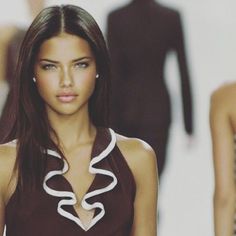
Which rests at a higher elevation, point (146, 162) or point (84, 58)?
point (84, 58)

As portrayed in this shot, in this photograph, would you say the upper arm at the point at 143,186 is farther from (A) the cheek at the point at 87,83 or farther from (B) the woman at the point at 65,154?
(A) the cheek at the point at 87,83

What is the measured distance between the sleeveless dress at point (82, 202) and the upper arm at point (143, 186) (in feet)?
0.05

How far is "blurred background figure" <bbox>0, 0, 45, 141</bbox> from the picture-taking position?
2451mm

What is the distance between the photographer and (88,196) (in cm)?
158

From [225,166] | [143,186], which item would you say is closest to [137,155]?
[143,186]

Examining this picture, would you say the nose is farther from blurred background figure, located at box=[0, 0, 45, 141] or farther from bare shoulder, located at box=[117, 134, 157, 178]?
blurred background figure, located at box=[0, 0, 45, 141]

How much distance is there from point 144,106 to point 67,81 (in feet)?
3.22

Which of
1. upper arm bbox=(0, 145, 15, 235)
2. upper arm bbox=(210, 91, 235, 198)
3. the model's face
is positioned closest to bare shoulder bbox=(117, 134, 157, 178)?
the model's face

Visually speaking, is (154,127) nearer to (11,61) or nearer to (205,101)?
(205,101)

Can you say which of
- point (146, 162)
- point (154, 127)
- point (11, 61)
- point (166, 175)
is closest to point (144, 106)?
point (154, 127)

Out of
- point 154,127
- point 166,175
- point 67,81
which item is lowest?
point 166,175

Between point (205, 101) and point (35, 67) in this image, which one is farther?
point (205, 101)

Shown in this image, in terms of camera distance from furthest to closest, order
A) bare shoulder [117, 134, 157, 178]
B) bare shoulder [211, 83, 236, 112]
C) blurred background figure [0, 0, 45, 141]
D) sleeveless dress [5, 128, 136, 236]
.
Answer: blurred background figure [0, 0, 45, 141]
bare shoulder [211, 83, 236, 112]
bare shoulder [117, 134, 157, 178]
sleeveless dress [5, 128, 136, 236]

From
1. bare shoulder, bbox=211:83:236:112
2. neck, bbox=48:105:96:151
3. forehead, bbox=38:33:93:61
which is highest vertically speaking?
Result: forehead, bbox=38:33:93:61
